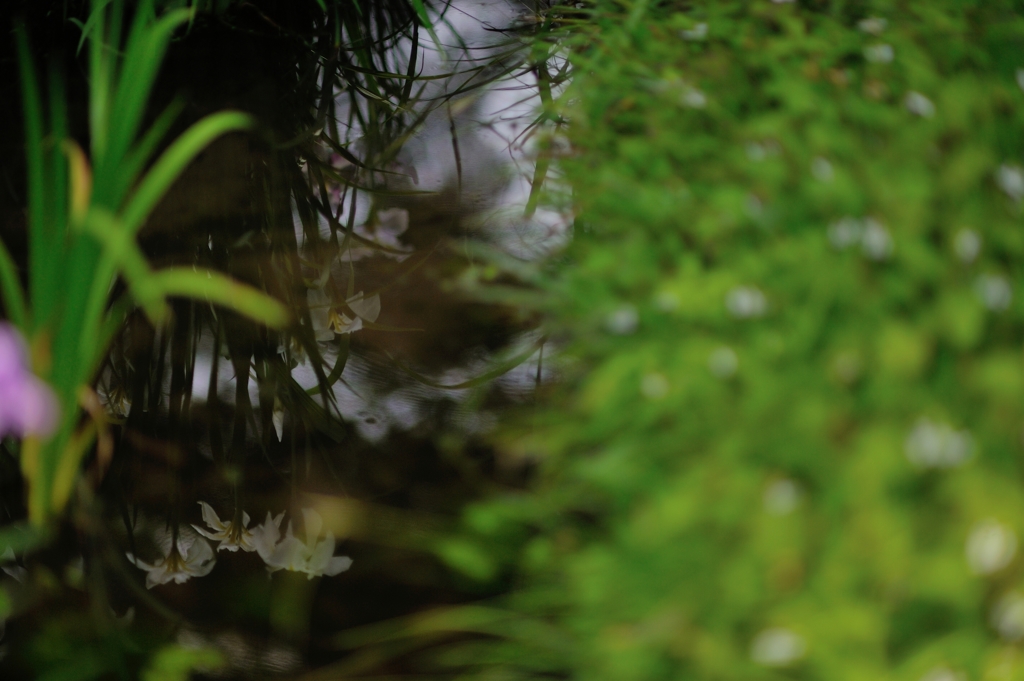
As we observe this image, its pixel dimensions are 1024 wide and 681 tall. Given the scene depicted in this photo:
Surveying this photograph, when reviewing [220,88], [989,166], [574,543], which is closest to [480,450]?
[574,543]

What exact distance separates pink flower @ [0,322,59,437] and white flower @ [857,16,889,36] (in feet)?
3.33

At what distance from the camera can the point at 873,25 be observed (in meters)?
0.89

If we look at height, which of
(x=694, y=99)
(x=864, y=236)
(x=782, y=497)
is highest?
(x=694, y=99)

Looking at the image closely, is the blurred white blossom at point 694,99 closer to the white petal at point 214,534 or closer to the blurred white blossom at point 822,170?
the blurred white blossom at point 822,170

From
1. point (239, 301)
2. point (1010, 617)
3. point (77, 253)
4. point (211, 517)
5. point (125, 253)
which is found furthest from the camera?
point (239, 301)

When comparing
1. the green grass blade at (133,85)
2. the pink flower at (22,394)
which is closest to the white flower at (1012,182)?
the green grass blade at (133,85)

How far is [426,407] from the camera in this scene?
92 centimetres

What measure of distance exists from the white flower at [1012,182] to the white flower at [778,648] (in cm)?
45

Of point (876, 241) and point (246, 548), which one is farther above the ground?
point (876, 241)

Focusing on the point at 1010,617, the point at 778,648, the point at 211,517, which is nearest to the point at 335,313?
the point at 211,517

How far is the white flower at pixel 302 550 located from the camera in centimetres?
77

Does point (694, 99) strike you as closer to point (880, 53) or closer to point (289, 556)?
point (880, 53)

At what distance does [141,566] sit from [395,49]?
3.87 ft

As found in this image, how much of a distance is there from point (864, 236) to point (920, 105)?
214 millimetres
